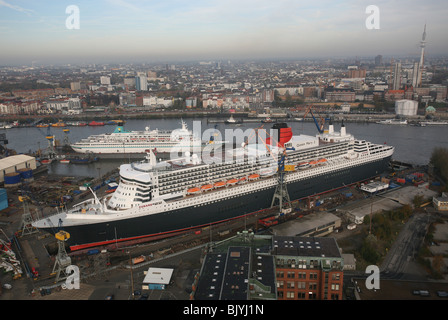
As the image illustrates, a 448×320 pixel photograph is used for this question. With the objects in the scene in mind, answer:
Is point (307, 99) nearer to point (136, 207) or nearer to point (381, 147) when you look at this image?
point (381, 147)

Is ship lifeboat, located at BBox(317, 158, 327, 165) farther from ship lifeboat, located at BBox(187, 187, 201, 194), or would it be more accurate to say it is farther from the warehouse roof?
the warehouse roof

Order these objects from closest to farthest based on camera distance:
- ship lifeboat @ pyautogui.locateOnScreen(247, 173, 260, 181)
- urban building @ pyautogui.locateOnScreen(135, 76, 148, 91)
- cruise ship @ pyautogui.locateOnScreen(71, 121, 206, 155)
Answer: ship lifeboat @ pyautogui.locateOnScreen(247, 173, 260, 181), cruise ship @ pyautogui.locateOnScreen(71, 121, 206, 155), urban building @ pyautogui.locateOnScreen(135, 76, 148, 91)

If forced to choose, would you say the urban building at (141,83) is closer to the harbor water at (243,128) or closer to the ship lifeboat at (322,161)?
the harbor water at (243,128)

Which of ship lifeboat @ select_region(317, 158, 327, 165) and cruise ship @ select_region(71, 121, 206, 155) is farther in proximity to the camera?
cruise ship @ select_region(71, 121, 206, 155)

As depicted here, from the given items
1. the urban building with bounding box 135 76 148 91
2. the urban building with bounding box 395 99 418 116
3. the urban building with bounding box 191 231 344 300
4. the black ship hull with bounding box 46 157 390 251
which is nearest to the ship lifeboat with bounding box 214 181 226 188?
the black ship hull with bounding box 46 157 390 251

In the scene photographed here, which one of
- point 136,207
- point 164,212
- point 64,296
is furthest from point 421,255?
point 64,296

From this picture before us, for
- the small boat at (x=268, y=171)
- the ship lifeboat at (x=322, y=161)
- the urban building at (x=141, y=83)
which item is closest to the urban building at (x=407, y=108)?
the ship lifeboat at (x=322, y=161)
